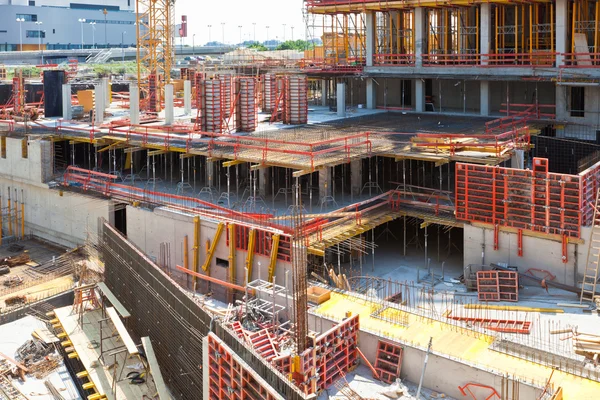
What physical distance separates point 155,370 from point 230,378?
3.66 m

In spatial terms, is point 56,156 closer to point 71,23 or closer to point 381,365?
point 381,365

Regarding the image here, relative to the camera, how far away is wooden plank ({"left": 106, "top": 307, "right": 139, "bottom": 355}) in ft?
65.5

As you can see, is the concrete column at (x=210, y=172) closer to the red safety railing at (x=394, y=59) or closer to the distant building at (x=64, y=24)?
the red safety railing at (x=394, y=59)

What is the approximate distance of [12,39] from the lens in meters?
118

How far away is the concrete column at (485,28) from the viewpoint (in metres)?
40.6

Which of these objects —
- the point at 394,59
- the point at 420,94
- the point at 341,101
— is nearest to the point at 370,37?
the point at 394,59

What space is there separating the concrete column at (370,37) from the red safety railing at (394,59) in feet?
1.08

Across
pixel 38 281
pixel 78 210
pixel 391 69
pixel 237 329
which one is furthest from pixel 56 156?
pixel 237 329

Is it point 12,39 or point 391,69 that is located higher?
point 12,39

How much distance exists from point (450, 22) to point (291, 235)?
25732mm

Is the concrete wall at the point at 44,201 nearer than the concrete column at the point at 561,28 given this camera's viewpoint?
Yes

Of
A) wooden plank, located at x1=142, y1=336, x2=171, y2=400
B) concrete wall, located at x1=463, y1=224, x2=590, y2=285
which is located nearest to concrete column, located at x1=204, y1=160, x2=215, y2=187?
wooden plank, located at x1=142, y1=336, x2=171, y2=400

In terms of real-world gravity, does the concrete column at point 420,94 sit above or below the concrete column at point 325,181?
above

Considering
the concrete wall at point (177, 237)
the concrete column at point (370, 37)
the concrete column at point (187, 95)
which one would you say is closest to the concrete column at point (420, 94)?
the concrete column at point (370, 37)
